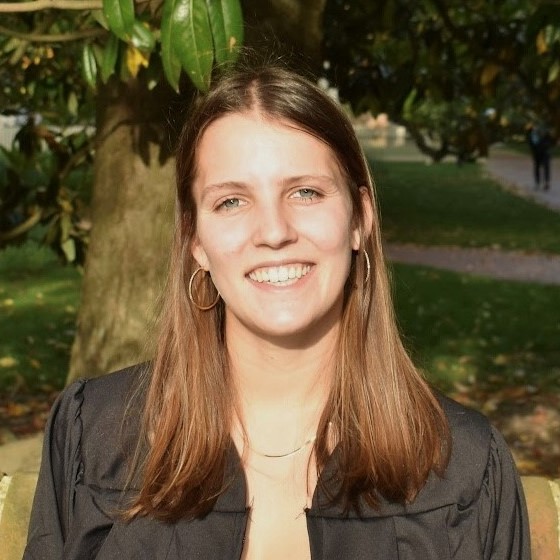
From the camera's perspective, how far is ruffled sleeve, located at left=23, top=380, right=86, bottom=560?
96.0 inches

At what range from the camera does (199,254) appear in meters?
2.55

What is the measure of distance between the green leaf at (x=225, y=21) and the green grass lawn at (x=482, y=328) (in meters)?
3.84

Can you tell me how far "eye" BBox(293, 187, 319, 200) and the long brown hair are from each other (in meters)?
0.11

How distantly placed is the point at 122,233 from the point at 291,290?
2282 millimetres

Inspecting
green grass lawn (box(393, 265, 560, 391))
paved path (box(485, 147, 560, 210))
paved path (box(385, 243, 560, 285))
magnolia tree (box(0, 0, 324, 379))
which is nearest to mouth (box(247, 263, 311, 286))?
magnolia tree (box(0, 0, 324, 379))

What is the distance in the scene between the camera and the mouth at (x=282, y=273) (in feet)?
7.60

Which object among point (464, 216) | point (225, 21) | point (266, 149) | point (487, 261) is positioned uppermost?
point (225, 21)

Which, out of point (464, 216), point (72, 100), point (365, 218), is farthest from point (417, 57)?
point (464, 216)

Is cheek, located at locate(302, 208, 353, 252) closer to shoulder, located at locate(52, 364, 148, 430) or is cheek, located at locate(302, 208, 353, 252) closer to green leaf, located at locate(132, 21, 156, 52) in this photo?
shoulder, located at locate(52, 364, 148, 430)

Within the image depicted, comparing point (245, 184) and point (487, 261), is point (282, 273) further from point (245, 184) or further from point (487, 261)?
point (487, 261)

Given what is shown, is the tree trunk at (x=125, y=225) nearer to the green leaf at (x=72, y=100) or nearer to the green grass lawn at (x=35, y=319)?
the green leaf at (x=72, y=100)

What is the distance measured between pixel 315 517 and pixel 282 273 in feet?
1.68

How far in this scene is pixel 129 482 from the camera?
2457 mm

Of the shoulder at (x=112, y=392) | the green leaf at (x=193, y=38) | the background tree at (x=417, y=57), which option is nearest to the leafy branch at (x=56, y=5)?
the green leaf at (x=193, y=38)
